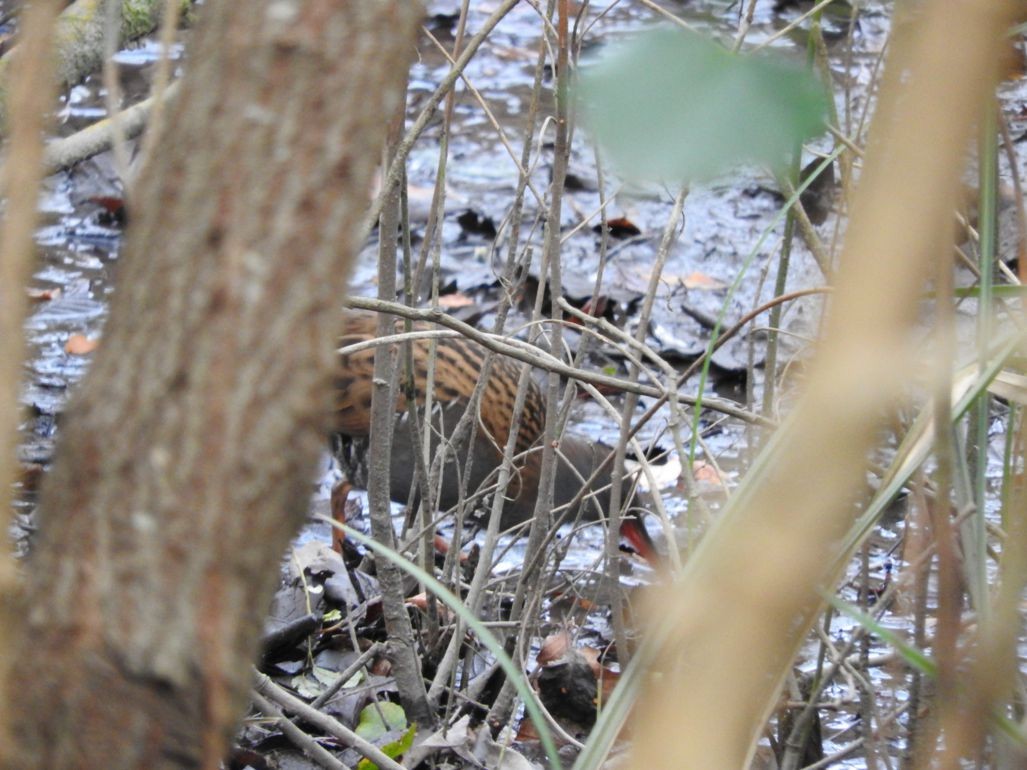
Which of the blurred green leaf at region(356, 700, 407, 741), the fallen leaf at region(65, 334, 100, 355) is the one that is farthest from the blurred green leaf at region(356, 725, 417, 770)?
the fallen leaf at region(65, 334, 100, 355)

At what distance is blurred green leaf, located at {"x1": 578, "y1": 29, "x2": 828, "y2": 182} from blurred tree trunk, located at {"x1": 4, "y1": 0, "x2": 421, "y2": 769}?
0.20 meters

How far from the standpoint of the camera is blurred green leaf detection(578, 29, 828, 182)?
750 millimetres

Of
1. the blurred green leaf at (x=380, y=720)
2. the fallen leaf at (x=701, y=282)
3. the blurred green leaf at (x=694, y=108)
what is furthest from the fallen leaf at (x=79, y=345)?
the blurred green leaf at (x=694, y=108)

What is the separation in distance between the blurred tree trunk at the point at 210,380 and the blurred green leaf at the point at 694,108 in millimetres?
204

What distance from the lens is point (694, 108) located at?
2.49 ft

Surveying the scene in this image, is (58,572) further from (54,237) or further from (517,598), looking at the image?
(54,237)

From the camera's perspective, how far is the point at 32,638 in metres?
0.93

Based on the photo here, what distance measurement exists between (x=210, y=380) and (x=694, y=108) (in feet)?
1.18

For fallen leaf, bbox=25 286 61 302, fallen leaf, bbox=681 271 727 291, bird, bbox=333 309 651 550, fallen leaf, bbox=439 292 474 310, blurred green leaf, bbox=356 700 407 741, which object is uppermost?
fallen leaf, bbox=681 271 727 291

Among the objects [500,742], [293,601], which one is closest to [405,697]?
[500,742]

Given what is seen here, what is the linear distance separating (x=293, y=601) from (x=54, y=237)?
10.2 feet

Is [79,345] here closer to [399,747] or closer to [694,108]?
[399,747]

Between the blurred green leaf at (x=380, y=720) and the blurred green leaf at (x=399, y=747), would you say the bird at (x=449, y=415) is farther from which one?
the blurred green leaf at (x=399, y=747)

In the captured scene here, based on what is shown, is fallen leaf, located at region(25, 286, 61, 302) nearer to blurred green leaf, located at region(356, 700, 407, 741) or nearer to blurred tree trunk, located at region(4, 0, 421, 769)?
blurred green leaf, located at region(356, 700, 407, 741)
